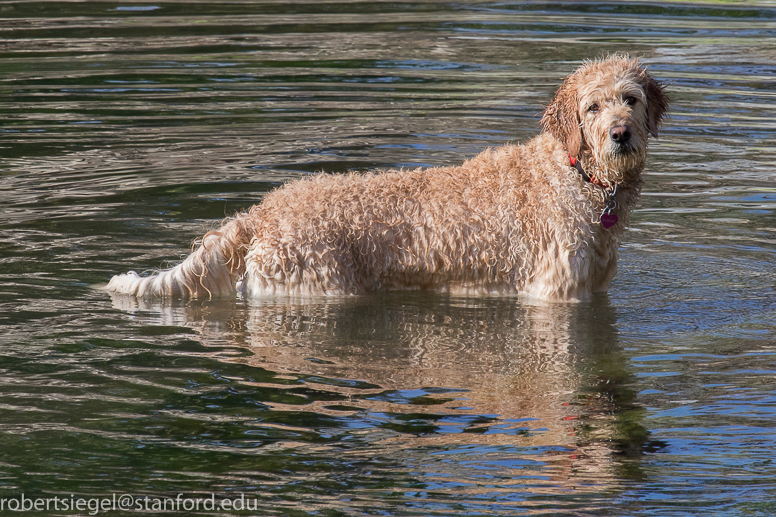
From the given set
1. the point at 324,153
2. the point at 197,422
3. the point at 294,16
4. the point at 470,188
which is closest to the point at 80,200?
the point at 324,153

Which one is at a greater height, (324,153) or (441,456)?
(324,153)

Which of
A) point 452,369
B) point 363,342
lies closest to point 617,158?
point 452,369

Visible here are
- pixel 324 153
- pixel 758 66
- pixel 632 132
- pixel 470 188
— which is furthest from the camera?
pixel 758 66

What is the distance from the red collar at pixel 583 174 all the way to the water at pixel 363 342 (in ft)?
3.15

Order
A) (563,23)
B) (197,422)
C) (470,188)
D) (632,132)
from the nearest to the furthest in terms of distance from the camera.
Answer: (197,422) → (632,132) → (470,188) → (563,23)

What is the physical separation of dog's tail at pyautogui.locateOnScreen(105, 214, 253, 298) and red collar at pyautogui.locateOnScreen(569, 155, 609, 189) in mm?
2595

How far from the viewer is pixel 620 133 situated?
6.81 meters

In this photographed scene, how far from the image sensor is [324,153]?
11664 mm

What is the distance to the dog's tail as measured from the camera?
24.5ft

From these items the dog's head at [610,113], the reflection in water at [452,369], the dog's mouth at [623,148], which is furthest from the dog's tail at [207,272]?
the dog's mouth at [623,148]

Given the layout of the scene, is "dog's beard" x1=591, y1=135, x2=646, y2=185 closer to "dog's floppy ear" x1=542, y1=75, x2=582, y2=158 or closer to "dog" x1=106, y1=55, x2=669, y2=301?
"dog" x1=106, y1=55, x2=669, y2=301

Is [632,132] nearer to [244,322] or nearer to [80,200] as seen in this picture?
[244,322]

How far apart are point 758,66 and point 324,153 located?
27.0 ft

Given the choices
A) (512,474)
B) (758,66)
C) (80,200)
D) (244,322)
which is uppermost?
(758,66)
